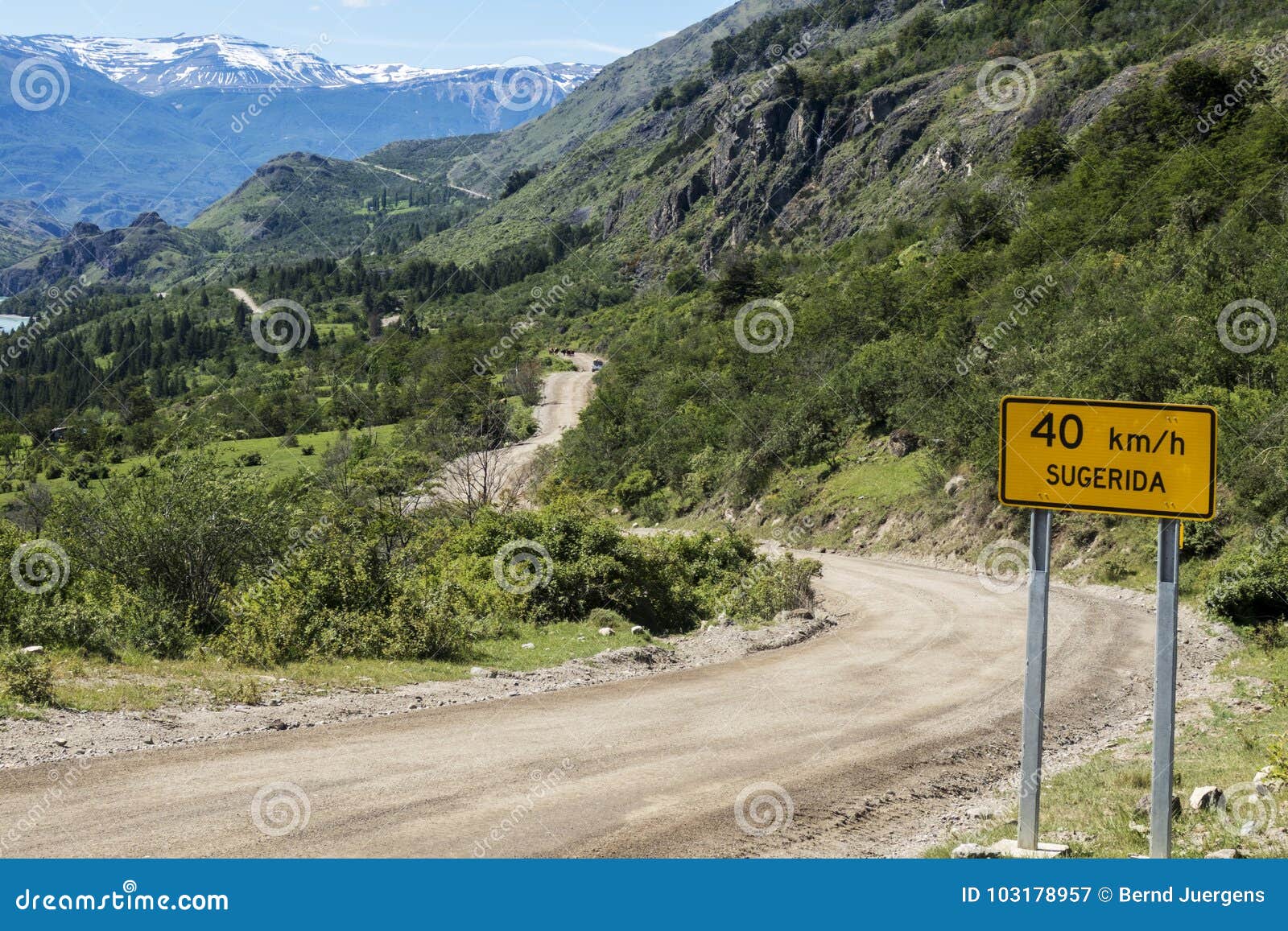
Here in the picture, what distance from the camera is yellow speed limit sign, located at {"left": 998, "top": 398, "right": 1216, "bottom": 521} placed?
5863 millimetres

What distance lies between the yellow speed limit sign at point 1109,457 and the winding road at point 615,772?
12.1 feet

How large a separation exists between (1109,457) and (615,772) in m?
5.84

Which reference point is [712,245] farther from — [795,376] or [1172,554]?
[1172,554]

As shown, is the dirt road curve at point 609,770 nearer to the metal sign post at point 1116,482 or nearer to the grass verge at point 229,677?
the grass verge at point 229,677

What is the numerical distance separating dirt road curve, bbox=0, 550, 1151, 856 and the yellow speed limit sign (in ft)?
12.0

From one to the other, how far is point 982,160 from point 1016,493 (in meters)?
107

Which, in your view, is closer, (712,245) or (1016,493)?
(1016,493)

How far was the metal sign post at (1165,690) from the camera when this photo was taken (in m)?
5.83

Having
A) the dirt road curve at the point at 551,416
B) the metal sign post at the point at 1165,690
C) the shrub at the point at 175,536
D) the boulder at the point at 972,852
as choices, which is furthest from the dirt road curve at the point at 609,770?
the dirt road curve at the point at 551,416

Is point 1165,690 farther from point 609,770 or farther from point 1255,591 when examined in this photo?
point 1255,591

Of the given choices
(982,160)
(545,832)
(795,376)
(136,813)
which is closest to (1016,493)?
(545,832)

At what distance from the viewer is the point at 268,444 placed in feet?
299

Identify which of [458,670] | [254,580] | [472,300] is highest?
[472,300]

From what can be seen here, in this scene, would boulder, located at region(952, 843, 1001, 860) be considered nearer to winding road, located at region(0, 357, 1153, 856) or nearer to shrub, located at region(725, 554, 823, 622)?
winding road, located at region(0, 357, 1153, 856)
